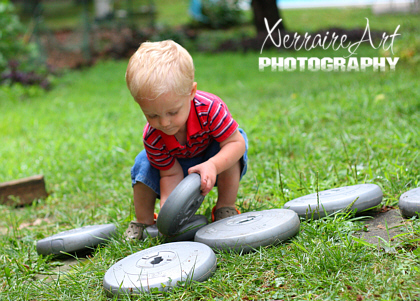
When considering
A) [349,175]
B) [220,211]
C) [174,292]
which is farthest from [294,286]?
[349,175]

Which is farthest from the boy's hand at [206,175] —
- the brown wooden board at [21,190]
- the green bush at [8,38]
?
the green bush at [8,38]

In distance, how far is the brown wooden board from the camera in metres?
3.33

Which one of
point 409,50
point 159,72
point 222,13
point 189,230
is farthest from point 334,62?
point 222,13

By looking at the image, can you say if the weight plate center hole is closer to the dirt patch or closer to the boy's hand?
the boy's hand

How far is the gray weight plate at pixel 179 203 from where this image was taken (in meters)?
1.96

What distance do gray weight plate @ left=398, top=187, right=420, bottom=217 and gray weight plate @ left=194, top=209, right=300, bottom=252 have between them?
513mm

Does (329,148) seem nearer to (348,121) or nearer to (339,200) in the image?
(348,121)

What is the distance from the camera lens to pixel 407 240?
184 cm

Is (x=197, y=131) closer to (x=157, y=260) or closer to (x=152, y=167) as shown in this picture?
(x=152, y=167)

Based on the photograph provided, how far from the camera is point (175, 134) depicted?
2.31 metres

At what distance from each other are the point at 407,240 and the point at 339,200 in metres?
0.40

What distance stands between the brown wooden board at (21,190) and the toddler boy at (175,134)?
1.27m

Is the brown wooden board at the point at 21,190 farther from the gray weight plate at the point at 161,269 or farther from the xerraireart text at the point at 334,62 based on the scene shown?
the xerraireart text at the point at 334,62

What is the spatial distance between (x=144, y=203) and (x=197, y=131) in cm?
55
